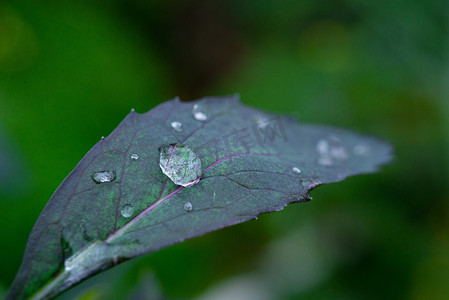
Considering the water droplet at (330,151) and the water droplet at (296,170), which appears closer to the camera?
the water droplet at (296,170)

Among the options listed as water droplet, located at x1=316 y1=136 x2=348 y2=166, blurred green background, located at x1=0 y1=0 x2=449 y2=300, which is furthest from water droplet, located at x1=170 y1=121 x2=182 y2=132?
blurred green background, located at x1=0 y1=0 x2=449 y2=300

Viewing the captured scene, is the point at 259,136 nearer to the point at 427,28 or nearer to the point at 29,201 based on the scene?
the point at 29,201

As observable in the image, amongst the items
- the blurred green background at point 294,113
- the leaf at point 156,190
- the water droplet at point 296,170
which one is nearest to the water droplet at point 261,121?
the leaf at point 156,190

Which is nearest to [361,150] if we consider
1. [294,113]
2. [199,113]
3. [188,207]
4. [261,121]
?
[261,121]

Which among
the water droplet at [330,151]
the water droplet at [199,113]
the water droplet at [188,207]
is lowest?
the water droplet at [330,151]

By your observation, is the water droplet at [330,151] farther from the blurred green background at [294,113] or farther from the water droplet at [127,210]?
the blurred green background at [294,113]

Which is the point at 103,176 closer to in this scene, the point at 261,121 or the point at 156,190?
the point at 156,190

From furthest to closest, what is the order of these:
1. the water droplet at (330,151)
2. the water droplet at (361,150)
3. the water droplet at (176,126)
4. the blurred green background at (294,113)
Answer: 1. the blurred green background at (294,113)
2. the water droplet at (361,150)
3. the water droplet at (330,151)
4. the water droplet at (176,126)

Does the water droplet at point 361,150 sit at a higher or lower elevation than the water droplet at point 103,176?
lower
